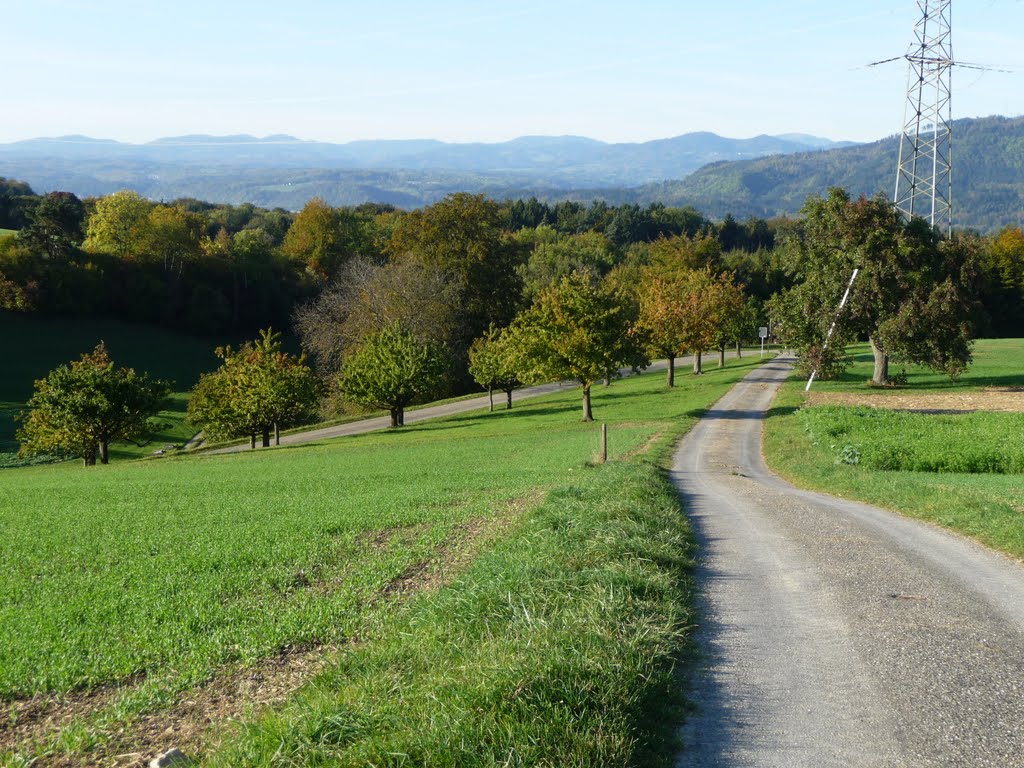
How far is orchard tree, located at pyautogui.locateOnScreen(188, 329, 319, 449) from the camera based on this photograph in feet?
177

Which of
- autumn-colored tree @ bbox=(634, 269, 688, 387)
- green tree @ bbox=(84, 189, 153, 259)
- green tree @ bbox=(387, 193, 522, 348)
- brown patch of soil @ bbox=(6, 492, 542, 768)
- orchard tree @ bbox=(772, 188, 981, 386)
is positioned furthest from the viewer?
green tree @ bbox=(84, 189, 153, 259)

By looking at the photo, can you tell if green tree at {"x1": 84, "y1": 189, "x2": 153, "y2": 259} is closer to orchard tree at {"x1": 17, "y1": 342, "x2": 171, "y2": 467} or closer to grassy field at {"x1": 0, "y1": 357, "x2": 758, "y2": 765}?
orchard tree at {"x1": 17, "y1": 342, "x2": 171, "y2": 467}

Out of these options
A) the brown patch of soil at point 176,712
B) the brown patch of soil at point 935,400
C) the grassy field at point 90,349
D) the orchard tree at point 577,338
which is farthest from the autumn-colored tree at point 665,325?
the brown patch of soil at point 176,712

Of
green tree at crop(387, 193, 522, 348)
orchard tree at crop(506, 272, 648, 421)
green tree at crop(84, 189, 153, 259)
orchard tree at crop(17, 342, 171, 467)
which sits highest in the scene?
green tree at crop(84, 189, 153, 259)

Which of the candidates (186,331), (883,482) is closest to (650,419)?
(883,482)

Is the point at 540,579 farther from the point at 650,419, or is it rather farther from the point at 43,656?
the point at 650,419

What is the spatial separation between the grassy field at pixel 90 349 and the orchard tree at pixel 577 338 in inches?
Result: 1408

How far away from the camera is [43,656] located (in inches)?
386

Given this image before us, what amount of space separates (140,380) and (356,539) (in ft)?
137

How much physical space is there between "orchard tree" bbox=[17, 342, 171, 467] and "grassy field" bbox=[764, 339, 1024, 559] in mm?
36741

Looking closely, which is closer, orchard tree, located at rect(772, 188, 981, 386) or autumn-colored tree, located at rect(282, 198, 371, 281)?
orchard tree, located at rect(772, 188, 981, 386)

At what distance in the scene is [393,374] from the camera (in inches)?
2206

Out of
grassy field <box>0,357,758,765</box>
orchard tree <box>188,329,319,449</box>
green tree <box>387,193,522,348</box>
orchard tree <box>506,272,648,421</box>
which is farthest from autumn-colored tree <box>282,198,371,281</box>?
grassy field <box>0,357,758,765</box>

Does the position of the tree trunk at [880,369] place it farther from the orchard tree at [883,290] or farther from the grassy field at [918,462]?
the grassy field at [918,462]
